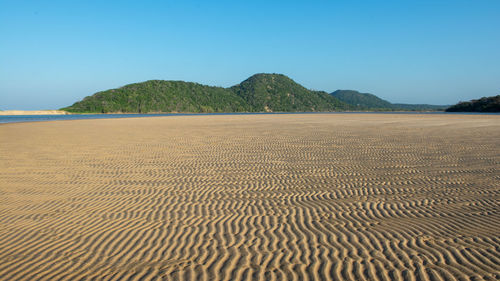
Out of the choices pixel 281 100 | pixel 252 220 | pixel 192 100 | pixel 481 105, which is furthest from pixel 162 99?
pixel 252 220

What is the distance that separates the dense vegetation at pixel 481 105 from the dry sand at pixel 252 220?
112m

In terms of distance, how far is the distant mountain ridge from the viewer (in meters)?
145

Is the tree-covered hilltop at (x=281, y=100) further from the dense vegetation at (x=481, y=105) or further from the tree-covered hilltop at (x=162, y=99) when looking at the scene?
the dense vegetation at (x=481, y=105)

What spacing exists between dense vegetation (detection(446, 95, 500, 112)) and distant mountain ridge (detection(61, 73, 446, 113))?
7441 centimetres

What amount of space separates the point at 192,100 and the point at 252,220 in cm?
16580

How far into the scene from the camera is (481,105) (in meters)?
113

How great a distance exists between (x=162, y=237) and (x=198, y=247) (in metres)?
0.79

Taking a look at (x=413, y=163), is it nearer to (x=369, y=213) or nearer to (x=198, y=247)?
(x=369, y=213)

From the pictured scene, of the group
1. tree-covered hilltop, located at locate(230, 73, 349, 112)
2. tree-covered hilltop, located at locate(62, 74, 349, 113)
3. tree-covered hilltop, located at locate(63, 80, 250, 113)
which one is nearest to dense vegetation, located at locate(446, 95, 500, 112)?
tree-covered hilltop, located at locate(230, 73, 349, 112)

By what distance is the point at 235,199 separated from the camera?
27.1ft

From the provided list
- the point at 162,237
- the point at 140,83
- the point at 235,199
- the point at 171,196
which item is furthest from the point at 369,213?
the point at 140,83

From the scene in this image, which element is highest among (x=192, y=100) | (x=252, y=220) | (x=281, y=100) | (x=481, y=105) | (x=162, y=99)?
(x=162, y=99)

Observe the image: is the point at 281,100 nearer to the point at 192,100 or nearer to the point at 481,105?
the point at 192,100

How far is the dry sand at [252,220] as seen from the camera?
15.5 feet
